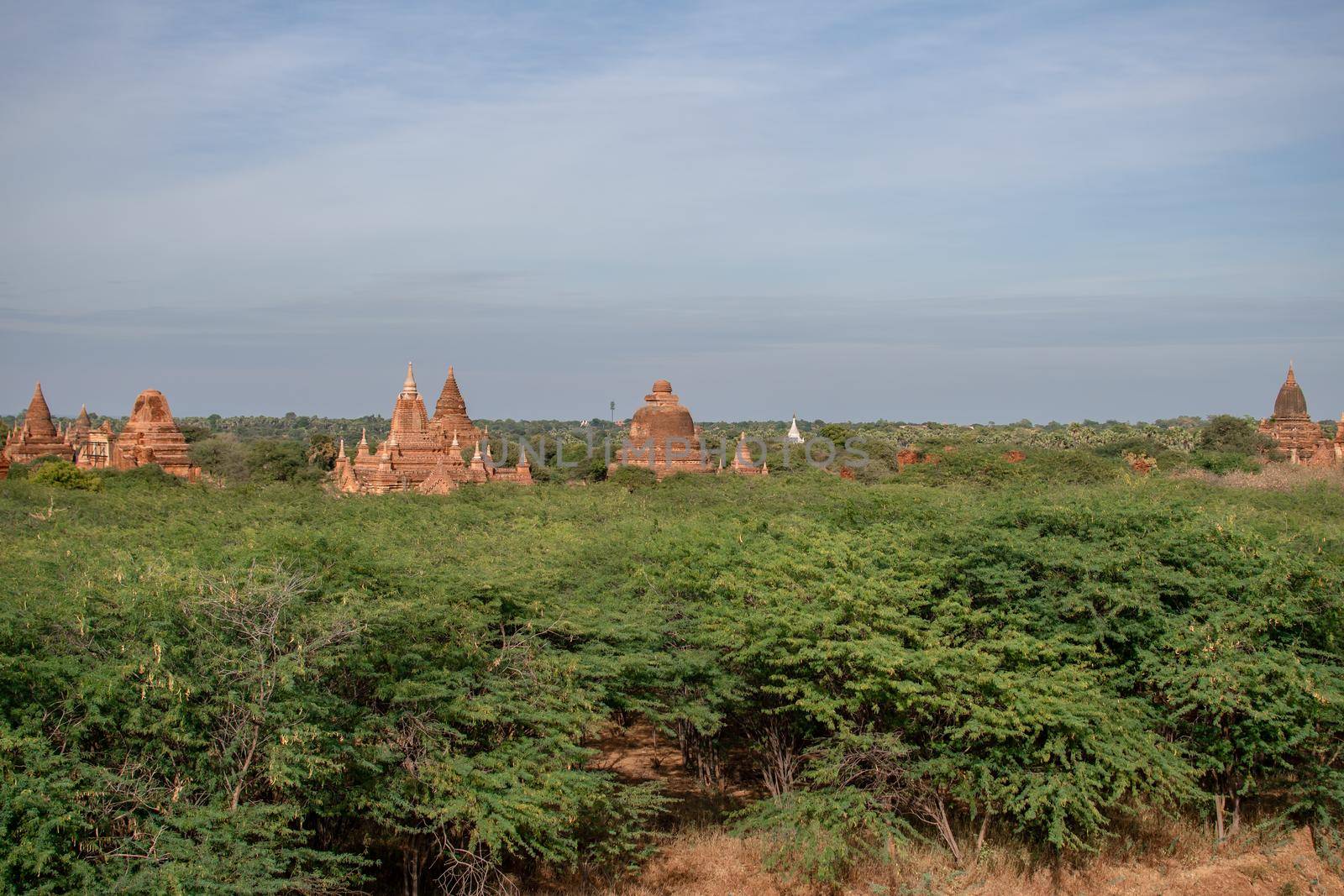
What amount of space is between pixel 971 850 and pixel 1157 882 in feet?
7.22

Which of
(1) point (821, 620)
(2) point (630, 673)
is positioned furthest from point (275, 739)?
(1) point (821, 620)

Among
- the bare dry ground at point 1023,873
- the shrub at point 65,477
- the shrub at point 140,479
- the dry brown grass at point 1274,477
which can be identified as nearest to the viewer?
the bare dry ground at point 1023,873

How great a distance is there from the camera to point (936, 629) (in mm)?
13531

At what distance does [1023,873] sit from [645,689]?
15.7 feet

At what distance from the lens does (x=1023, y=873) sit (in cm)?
1369

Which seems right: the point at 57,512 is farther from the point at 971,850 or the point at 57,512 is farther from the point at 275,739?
the point at 971,850

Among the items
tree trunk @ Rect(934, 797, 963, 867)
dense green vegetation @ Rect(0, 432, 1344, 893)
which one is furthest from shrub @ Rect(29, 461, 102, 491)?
tree trunk @ Rect(934, 797, 963, 867)

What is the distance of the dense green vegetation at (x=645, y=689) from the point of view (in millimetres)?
9781

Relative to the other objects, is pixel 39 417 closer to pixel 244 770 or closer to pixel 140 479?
pixel 140 479

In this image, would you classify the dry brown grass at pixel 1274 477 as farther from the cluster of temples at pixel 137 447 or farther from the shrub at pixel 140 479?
the cluster of temples at pixel 137 447

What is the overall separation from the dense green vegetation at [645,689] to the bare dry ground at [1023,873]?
27cm

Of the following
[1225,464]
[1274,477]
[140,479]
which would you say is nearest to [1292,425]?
[1225,464]

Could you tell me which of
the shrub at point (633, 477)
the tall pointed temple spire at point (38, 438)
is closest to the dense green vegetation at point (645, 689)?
the shrub at point (633, 477)

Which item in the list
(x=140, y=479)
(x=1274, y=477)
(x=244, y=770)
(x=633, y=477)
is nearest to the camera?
(x=244, y=770)
